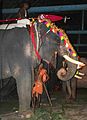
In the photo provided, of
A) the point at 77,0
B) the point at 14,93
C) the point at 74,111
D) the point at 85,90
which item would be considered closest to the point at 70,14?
the point at 77,0

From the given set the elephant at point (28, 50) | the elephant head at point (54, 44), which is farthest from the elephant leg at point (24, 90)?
the elephant head at point (54, 44)

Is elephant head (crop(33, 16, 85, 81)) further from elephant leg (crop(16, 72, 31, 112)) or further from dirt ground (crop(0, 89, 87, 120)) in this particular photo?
dirt ground (crop(0, 89, 87, 120))

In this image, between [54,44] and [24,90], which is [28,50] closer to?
[54,44]

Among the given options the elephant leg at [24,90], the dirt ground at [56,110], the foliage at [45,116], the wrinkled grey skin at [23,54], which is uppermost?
the wrinkled grey skin at [23,54]

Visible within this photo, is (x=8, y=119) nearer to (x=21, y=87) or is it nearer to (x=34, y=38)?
(x=21, y=87)

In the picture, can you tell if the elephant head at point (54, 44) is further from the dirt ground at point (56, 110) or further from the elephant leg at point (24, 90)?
the dirt ground at point (56, 110)

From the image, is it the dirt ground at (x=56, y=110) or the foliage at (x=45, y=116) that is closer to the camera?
the foliage at (x=45, y=116)

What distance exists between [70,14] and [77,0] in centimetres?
59

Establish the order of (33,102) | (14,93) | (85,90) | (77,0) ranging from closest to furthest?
(33,102) → (14,93) → (85,90) → (77,0)

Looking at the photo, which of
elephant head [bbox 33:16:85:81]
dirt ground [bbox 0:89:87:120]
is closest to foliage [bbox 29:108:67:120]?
dirt ground [bbox 0:89:87:120]

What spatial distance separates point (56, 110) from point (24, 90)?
795 millimetres

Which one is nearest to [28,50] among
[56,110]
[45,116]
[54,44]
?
[54,44]

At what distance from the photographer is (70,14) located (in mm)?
11680

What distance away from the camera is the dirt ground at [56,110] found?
212 inches
